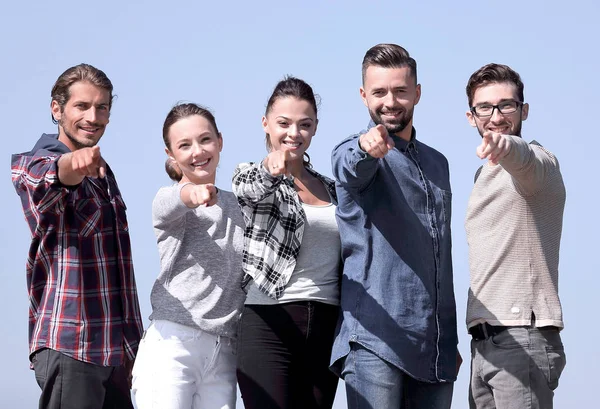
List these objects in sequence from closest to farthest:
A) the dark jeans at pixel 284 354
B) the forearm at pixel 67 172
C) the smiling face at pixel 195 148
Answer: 1. the forearm at pixel 67 172
2. the dark jeans at pixel 284 354
3. the smiling face at pixel 195 148

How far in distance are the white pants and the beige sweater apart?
136 cm

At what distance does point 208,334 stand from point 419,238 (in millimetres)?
1227

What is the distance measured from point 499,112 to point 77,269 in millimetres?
2516

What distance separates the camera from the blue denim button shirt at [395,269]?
4289mm

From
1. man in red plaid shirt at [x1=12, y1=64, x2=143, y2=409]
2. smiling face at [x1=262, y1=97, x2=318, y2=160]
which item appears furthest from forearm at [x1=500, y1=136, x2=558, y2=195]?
man in red plaid shirt at [x1=12, y1=64, x2=143, y2=409]

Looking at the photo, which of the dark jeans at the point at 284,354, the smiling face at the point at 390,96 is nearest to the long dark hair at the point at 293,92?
the smiling face at the point at 390,96

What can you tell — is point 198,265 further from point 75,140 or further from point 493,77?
point 493,77

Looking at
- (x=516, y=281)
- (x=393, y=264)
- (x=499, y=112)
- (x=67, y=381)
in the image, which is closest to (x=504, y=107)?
(x=499, y=112)

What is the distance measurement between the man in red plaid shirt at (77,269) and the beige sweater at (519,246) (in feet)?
6.46

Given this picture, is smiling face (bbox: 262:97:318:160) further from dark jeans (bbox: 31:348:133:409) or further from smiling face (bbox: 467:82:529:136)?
dark jeans (bbox: 31:348:133:409)

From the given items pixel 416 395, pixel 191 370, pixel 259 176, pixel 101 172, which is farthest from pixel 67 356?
pixel 416 395

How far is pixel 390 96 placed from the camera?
14.8 feet

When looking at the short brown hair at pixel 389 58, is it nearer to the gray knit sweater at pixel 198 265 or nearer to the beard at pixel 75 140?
the gray knit sweater at pixel 198 265

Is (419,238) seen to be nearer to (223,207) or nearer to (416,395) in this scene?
(416,395)
